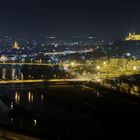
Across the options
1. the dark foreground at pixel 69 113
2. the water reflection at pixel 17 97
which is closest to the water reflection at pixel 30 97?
the dark foreground at pixel 69 113

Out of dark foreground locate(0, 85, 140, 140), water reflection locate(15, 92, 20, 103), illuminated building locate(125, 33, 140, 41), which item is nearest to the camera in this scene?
dark foreground locate(0, 85, 140, 140)

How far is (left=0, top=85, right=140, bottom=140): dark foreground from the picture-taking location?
11.1 meters

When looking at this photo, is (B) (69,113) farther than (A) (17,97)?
No

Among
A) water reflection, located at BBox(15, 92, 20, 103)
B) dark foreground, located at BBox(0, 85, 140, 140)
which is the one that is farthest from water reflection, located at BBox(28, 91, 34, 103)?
Result: water reflection, located at BBox(15, 92, 20, 103)

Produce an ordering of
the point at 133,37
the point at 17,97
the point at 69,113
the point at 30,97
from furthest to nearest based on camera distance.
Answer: the point at 133,37 < the point at 17,97 < the point at 30,97 < the point at 69,113

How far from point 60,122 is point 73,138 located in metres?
2.15

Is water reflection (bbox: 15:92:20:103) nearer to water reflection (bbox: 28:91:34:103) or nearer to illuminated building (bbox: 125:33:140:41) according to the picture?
water reflection (bbox: 28:91:34:103)

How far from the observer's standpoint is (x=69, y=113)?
1391 centimetres

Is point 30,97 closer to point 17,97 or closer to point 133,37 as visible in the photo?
point 17,97

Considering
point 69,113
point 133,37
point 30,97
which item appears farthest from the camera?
point 133,37

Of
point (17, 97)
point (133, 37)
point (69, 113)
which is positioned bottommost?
point (69, 113)

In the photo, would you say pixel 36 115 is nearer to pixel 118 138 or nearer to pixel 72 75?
pixel 118 138

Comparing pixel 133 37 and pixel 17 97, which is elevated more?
pixel 133 37

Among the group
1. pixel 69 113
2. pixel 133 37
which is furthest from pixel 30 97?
pixel 133 37
